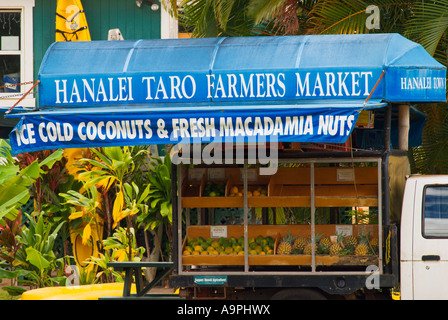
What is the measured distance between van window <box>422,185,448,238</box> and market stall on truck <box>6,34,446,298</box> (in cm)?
38

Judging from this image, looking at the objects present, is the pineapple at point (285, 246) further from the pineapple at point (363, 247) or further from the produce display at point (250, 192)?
the pineapple at point (363, 247)

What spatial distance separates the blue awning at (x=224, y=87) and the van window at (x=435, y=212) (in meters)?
1.04

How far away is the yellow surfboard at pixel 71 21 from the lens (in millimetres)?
13031

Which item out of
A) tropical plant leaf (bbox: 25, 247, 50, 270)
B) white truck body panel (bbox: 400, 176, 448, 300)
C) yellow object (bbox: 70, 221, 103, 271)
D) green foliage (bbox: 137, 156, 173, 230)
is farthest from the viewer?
yellow object (bbox: 70, 221, 103, 271)

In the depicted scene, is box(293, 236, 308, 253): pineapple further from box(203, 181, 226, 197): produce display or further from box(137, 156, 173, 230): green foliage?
box(137, 156, 173, 230): green foliage

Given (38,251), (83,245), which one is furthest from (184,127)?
(83,245)

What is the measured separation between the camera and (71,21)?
1311 cm

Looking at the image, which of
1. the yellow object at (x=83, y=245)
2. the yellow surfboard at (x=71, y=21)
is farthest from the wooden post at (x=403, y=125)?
the yellow surfboard at (x=71, y=21)

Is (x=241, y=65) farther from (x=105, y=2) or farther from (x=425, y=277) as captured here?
(x=105, y=2)

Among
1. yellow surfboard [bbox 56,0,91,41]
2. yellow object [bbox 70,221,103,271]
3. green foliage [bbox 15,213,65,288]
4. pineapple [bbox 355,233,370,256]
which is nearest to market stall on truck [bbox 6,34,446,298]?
pineapple [bbox 355,233,370,256]

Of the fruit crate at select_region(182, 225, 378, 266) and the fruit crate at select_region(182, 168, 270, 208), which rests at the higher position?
the fruit crate at select_region(182, 168, 270, 208)

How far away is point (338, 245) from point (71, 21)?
819cm

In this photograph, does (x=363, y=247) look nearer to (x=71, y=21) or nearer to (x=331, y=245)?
(x=331, y=245)

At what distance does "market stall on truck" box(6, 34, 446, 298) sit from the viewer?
694 centimetres
